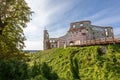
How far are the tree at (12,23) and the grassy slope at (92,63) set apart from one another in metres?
8.90

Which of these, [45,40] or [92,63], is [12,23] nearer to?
[92,63]

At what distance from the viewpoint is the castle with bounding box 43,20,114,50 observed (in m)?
43.9

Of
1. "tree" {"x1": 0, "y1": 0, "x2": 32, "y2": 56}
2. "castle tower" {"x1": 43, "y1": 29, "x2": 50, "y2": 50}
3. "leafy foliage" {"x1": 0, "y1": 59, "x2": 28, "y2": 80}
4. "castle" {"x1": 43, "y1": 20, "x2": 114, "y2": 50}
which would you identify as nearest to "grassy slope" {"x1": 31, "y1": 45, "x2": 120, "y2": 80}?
"tree" {"x1": 0, "y1": 0, "x2": 32, "y2": 56}

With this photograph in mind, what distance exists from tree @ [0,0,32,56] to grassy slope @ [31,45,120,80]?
8.90 meters

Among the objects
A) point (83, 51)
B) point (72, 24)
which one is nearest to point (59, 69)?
point (83, 51)

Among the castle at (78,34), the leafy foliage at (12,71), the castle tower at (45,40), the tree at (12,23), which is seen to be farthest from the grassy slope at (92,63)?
the leafy foliage at (12,71)

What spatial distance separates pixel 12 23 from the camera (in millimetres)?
18391

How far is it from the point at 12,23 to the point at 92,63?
12021 mm

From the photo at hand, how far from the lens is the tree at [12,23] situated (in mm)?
A: 17484

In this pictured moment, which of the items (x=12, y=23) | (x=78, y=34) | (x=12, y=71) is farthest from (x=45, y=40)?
(x=12, y=71)

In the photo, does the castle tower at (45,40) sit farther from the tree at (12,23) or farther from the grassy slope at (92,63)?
the tree at (12,23)

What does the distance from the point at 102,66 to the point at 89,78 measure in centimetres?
202

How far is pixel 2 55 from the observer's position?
16766 mm

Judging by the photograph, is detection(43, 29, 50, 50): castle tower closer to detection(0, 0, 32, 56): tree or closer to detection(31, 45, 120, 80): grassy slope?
→ detection(31, 45, 120, 80): grassy slope
